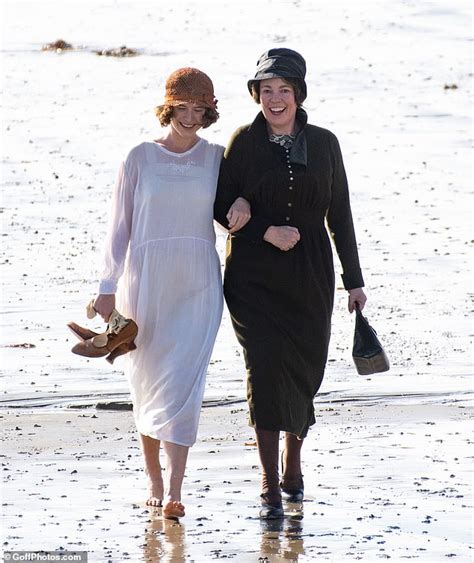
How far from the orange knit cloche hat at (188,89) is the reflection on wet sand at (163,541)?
5.11ft

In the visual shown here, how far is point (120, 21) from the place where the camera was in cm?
2348

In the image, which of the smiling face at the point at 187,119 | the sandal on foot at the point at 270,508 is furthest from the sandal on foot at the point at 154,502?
the smiling face at the point at 187,119

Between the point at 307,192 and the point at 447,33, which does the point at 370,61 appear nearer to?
the point at 447,33

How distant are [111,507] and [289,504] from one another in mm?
695

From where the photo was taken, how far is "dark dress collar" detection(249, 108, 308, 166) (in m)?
6.41

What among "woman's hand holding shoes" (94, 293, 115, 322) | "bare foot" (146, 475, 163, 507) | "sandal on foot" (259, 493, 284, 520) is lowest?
"sandal on foot" (259, 493, 284, 520)

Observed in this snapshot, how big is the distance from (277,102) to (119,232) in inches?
30.6

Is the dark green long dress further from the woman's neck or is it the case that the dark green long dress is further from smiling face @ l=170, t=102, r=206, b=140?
smiling face @ l=170, t=102, r=206, b=140

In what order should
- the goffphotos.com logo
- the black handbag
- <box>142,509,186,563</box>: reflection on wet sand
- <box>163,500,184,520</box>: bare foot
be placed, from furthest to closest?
the black handbag → <box>163,500,184,520</box>: bare foot → <box>142,509,186,563</box>: reflection on wet sand → the goffphotos.com logo

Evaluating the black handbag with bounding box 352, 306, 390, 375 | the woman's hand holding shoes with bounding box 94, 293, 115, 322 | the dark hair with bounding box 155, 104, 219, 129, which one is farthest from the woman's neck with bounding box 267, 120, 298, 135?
the woman's hand holding shoes with bounding box 94, 293, 115, 322

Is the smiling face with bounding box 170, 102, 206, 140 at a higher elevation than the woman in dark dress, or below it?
higher

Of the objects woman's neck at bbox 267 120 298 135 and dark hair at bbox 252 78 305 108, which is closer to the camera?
dark hair at bbox 252 78 305 108

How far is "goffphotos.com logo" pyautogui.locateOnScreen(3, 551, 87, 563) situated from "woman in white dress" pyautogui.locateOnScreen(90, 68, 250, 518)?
0.68 m

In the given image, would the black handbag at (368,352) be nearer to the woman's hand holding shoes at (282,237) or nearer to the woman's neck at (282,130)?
the woman's hand holding shoes at (282,237)
